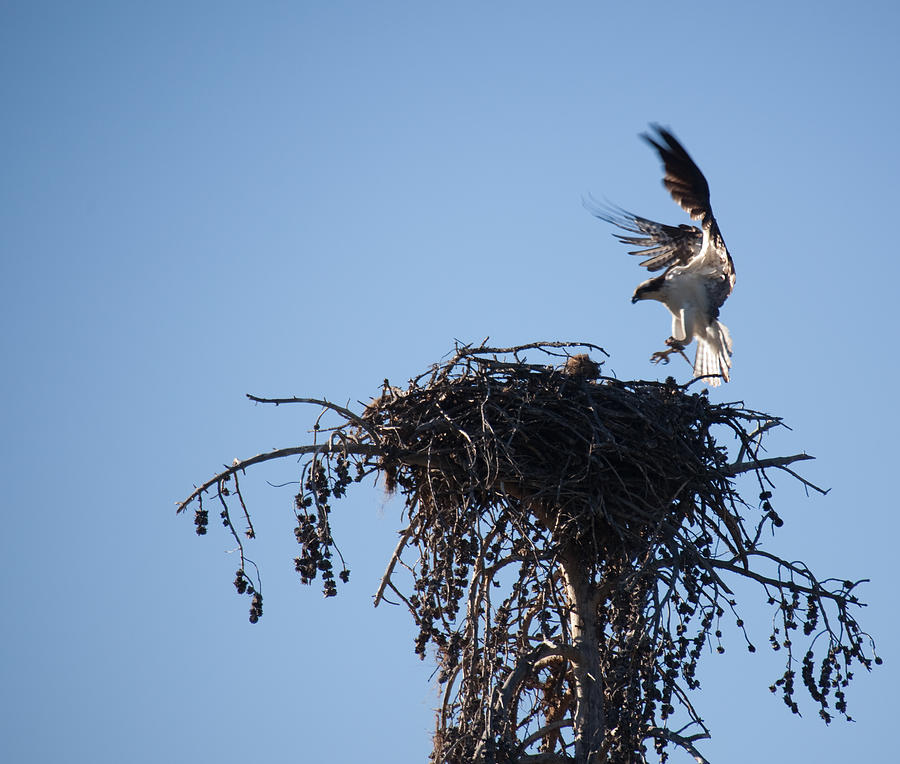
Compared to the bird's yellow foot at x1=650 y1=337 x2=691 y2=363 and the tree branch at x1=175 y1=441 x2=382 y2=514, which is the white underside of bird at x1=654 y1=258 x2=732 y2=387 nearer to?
the bird's yellow foot at x1=650 y1=337 x2=691 y2=363

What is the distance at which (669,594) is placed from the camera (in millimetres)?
6477

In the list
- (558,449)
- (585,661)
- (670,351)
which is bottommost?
(585,661)

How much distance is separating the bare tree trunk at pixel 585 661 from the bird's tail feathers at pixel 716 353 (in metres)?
4.93

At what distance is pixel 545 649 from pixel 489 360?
6.35ft

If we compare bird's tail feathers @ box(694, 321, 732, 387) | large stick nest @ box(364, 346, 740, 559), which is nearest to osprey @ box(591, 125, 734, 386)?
bird's tail feathers @ box(694, 321, 732, 387)

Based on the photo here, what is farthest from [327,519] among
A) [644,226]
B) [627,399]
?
[644,226]

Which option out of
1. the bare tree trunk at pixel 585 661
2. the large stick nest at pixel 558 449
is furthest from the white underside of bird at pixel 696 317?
the bare tree trunk at pixel 585 661

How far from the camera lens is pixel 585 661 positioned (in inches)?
295

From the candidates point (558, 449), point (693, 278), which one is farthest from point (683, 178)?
point (558, 449)

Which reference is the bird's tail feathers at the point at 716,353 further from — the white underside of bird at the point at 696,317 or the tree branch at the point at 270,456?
the tree branch at the point at 270,456

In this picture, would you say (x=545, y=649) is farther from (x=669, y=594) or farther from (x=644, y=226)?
(x=644, y=226)

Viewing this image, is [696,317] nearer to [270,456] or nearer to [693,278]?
[693,278]

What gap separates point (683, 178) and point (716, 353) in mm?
1826

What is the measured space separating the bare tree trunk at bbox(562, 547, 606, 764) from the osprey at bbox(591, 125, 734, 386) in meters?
4.65
